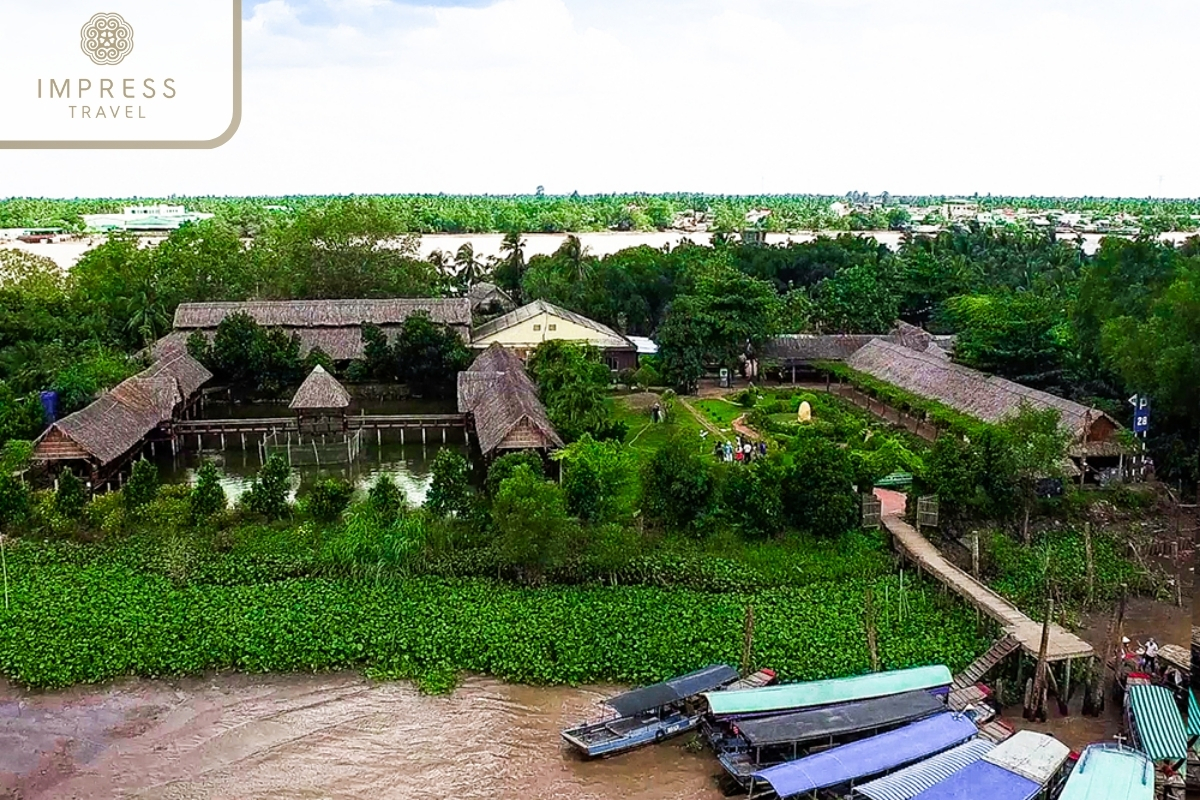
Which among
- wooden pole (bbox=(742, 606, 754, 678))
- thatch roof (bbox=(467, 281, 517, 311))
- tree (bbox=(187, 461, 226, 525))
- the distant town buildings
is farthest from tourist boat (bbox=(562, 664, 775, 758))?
the distant town buildings

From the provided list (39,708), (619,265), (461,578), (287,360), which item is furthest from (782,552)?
(619,265)

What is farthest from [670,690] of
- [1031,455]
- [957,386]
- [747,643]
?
[957,386]

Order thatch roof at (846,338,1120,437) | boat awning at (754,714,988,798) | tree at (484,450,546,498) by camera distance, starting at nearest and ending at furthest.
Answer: boat awning at (754,714,988,798), tree at (484,450,546,498), thatch roof at (846,338,1120,437)

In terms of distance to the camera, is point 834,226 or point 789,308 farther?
point 834,226

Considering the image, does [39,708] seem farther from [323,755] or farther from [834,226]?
[834,226]

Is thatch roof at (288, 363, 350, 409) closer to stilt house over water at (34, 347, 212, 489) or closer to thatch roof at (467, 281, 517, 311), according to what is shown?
stilt house over water at (34, 347, 212, 489)

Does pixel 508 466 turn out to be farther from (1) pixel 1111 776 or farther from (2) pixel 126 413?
(1) pixel 1111 776
